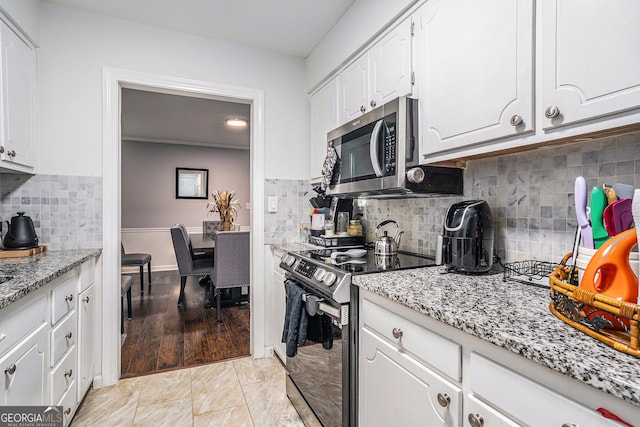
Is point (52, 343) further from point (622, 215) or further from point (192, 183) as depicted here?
point (192, 183)

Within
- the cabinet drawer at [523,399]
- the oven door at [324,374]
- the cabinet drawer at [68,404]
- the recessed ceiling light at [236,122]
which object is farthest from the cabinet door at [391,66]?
the recessed ceiling light at [236,122]

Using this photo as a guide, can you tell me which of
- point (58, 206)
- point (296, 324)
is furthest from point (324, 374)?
point (58, 206)

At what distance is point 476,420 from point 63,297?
1.81 metres

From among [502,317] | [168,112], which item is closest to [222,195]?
[168,112]

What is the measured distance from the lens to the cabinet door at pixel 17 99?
5.47 ft

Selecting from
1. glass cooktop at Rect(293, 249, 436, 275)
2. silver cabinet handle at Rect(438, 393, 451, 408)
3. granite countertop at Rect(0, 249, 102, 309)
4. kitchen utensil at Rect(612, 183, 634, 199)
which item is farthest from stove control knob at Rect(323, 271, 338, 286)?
granite countertop at Rect(0, 249, 102, 309)

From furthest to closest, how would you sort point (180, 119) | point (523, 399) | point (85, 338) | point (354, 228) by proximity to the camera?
1. point (180, 119)
2. point (354, 228)
3. point (85, 338)
4. point (523, 399)

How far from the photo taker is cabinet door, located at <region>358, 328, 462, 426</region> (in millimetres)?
900

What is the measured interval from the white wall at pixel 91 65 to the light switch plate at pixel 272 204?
19 centimetres

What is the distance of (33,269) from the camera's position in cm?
147

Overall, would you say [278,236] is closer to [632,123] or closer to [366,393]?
[366,393]

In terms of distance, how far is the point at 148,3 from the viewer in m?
2.01

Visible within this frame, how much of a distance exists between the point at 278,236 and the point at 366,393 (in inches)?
60.6

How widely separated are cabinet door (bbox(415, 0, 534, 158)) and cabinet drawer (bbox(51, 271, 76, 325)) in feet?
5.91
